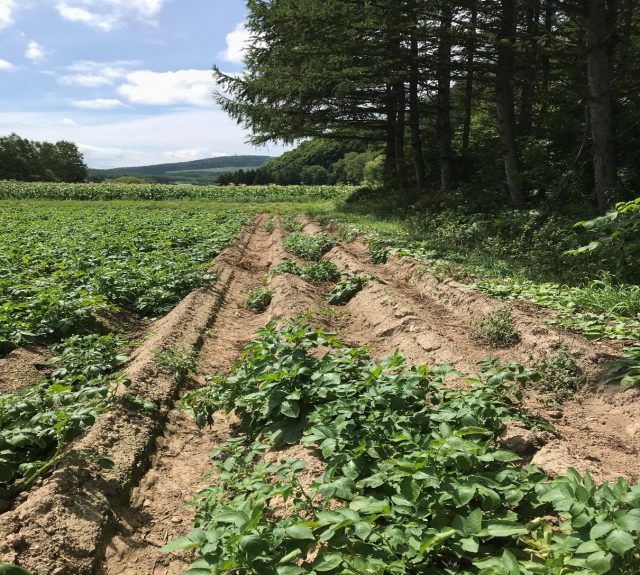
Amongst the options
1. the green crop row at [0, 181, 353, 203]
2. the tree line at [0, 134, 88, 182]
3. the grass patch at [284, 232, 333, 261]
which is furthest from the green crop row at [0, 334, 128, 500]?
the tree line at [0, 134, 88, 182]

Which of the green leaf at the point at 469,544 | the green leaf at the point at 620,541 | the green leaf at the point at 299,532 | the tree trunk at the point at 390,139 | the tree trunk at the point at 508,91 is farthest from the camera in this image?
the tree trunk at the point at 390,139

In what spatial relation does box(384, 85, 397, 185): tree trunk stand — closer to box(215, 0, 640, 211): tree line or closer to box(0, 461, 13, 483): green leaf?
box(215, 0, 640, 211): tree line

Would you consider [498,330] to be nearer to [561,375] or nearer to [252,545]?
[561,375]

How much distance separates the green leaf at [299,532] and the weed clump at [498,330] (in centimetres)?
373

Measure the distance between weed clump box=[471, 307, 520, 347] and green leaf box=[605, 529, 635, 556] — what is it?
3.49 metres

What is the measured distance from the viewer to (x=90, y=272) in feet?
29.2

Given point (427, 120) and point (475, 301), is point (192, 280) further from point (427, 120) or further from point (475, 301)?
point (427, 120)

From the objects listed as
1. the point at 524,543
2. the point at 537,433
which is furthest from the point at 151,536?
the point at 537,433

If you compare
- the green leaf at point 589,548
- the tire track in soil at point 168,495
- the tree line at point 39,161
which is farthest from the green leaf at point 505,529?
the tree line at point 39,161

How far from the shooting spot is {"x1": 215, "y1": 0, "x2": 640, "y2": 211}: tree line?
31.0 feet

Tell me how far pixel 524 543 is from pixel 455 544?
0.50 m

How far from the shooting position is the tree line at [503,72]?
9461mm

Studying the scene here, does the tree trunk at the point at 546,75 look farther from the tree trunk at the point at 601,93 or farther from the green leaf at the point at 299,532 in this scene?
A: the green leaf at the point at 299,532

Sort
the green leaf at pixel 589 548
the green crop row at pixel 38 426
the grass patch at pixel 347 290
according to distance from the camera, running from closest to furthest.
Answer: the green leaf at pixel 589 548 < the green crop row at pixel 38 426 < the grass patch at pixel 347 290
